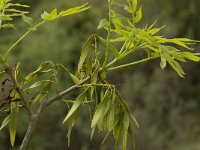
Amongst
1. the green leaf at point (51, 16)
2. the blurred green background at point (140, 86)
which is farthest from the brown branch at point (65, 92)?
the blurred green background at point (140, 86)

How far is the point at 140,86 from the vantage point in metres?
7.05

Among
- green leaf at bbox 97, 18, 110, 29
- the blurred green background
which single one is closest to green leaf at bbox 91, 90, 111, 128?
green leaf at bbox 97, 18, 110, 29

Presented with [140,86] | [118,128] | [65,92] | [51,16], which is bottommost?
[140,86]

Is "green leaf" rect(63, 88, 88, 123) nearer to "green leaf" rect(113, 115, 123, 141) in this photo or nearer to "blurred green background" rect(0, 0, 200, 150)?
"green leaf" rect(113, 115, 123, 141)

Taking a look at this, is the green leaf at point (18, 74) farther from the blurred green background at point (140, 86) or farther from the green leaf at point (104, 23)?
the blurred green background at point (140, 86)

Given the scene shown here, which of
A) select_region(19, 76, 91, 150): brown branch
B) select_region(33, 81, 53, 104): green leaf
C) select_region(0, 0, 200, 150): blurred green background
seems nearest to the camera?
select_region(19, 76, 91, 150): brown branch

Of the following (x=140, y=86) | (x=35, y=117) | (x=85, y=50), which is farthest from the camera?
(x=140, y=86)

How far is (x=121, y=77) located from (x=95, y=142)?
1589 mm

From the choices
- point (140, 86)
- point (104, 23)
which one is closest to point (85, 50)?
point (104, 23)

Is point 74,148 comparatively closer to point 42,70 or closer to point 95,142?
point 95,142

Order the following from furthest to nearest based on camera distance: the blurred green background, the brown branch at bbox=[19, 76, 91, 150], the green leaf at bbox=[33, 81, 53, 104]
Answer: the blurred green background
the green leaf at bbox=[33, 81, 53, 104]
the brown branch at bbox=[19, 76, 91, 150]

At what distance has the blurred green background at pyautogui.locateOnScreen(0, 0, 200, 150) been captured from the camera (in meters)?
6.43

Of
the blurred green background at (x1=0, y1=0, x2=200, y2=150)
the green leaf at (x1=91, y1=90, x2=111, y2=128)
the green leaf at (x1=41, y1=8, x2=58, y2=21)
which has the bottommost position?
the blurred green background at (x1=0, y1=0, x2=200, y2=150)

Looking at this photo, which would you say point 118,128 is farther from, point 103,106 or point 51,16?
point 51,16
